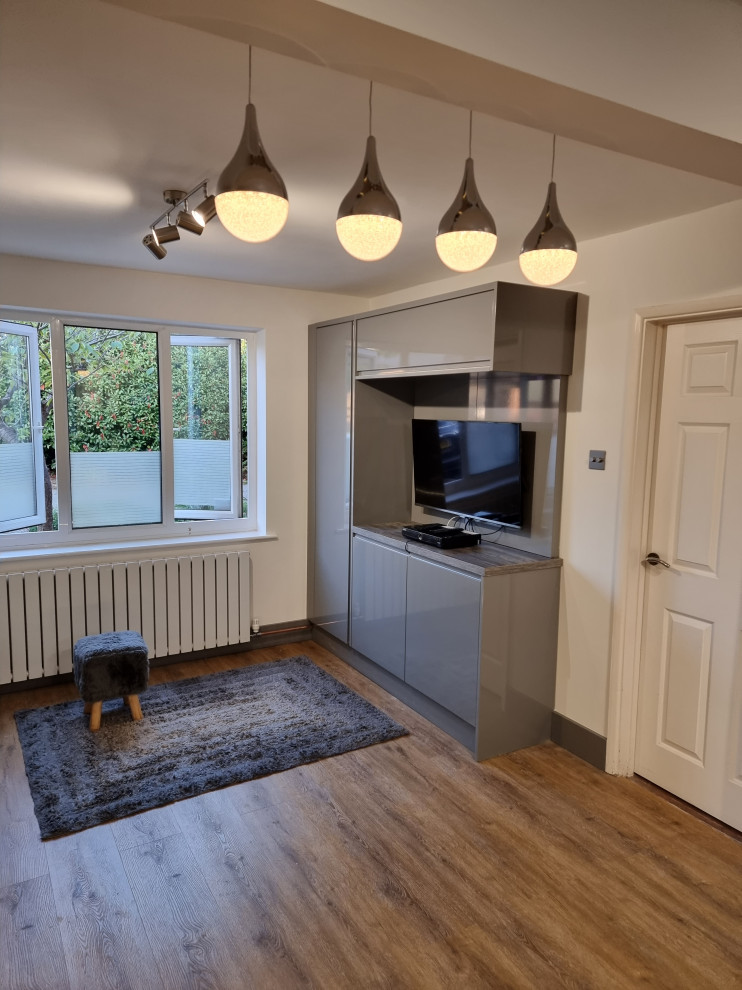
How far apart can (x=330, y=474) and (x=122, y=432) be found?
54.1 inches

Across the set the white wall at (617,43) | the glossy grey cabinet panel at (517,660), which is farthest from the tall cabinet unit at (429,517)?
the white wall at (617,43)

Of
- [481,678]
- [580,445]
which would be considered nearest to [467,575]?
[481,678]

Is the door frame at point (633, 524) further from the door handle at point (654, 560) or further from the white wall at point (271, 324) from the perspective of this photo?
the white wall at point (271, 324)

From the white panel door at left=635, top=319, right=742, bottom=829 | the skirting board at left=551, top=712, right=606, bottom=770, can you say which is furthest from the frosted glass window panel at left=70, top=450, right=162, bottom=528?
the white panel door at left=635, top=319, right=742, bottom=829

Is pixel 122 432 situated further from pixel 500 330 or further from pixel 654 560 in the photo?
pixel 654 560

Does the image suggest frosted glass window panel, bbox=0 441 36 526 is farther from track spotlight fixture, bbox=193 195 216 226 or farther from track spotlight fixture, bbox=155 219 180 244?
track spotlight fixture, bbox=193 195 216 226

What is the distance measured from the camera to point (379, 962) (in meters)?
2.03

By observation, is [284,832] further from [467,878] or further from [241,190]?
[241,190]

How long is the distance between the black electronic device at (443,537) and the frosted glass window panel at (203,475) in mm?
1533

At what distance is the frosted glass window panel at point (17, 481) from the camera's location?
3973mm

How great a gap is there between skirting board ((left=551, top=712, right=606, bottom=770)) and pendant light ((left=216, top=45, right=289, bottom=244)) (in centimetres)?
278

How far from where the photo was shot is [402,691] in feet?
12.6

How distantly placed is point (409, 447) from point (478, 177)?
2231mm

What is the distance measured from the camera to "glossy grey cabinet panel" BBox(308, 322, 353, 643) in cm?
431
